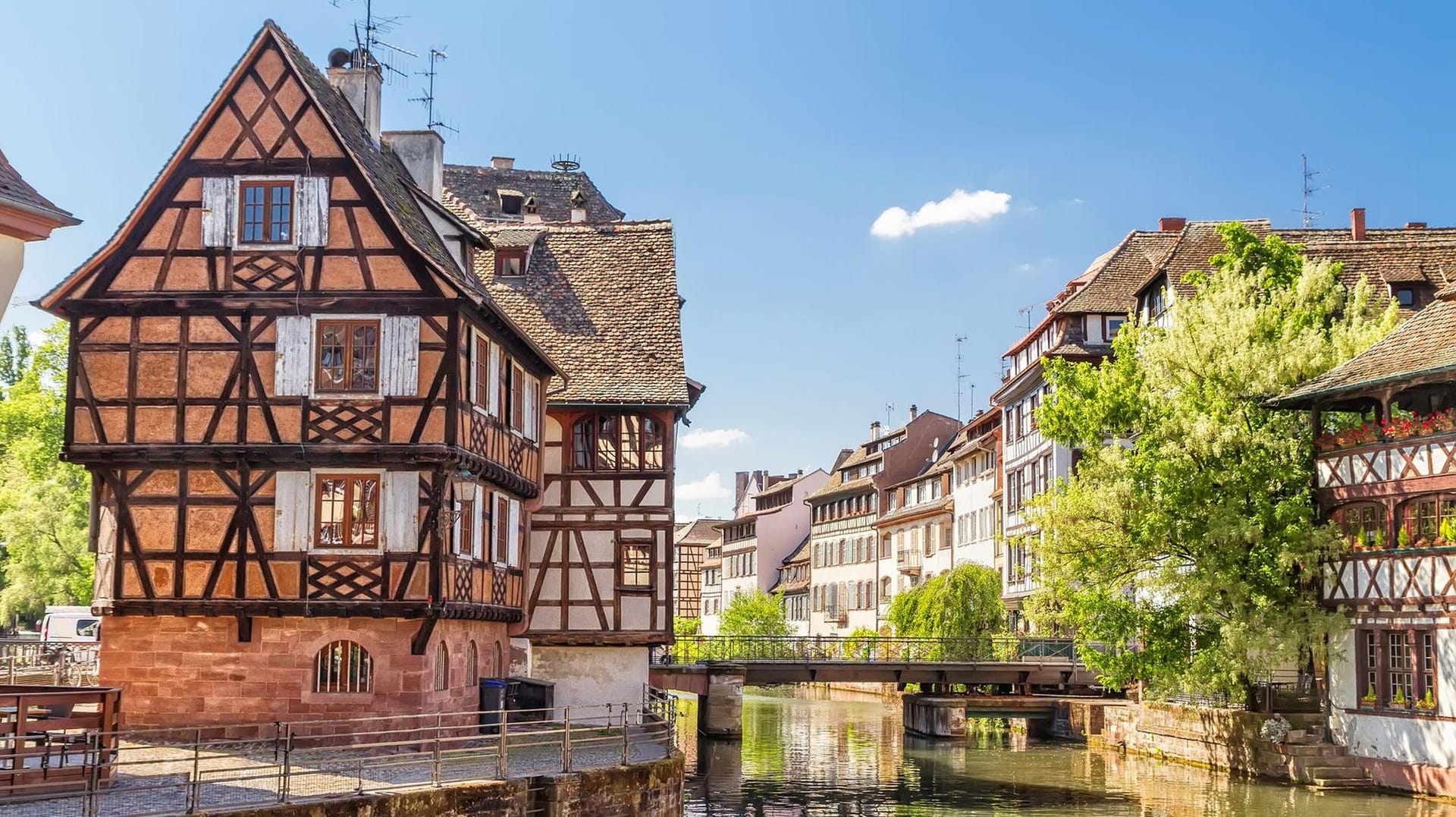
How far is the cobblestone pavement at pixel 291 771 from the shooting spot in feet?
58.3

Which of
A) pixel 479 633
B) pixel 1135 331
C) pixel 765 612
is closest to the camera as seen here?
pixel 479 633

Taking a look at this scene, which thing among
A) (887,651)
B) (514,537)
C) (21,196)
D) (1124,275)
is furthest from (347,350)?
(1124,275)

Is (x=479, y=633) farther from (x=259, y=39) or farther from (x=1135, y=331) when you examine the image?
(x=1135, y=331)

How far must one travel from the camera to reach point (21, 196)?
1474cm

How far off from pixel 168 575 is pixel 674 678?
77.9 ft

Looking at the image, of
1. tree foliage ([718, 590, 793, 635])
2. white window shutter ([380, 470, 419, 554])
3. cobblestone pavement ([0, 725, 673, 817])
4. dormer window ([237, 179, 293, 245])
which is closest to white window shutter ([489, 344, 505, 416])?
white window shutter ([380, 470, 419, 554])

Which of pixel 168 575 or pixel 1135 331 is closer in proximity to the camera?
pixel 168 575

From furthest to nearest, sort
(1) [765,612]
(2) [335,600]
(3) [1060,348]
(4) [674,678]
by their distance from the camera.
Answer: (1) [765,612]
(3) [1060,348]
(4) [674,678]
(2) [335,600]

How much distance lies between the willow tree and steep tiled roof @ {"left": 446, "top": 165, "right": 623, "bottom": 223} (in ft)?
57.6

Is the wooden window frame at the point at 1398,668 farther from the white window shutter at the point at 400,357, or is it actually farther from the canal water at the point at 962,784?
the white window shutter at the point at 400,357

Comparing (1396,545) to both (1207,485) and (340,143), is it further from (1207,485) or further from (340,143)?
(340,143)

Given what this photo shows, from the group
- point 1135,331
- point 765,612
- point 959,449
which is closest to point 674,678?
point 1135,331

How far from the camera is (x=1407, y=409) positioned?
3475 cm

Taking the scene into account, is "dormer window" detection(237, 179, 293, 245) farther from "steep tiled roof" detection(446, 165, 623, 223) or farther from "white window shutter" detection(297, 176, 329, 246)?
"steep tiled roof" detection(446, 165, 623, 223)
